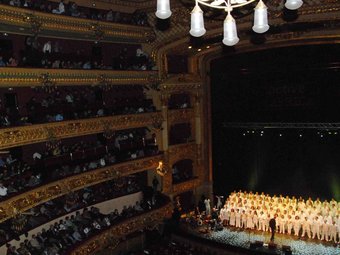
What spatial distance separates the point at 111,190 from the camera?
24469mm

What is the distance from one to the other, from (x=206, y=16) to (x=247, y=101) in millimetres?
8367

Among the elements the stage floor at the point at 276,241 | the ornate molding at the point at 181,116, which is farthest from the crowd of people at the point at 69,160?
Answer: the stage floor at the point at 276,241

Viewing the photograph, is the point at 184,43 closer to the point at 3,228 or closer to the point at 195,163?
the point at 195,163

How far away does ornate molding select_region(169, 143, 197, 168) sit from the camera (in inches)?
1122

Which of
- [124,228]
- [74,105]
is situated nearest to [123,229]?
[124,228]

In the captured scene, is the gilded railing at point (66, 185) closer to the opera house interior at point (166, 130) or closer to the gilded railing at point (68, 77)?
the opera house interior at point (166, 130)

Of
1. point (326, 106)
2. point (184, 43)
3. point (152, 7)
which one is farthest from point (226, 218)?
point (152, 7)

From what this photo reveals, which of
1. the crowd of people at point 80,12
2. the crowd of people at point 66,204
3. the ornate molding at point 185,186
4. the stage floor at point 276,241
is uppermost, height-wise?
the crowd of people at point 80,12

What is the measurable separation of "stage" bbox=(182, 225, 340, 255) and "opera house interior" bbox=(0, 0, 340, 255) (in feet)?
0.37

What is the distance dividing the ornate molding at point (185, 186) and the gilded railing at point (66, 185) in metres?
2.63

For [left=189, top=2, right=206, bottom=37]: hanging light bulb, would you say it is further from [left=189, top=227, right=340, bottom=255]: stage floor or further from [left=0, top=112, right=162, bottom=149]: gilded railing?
[left=189, top=227, right=340, bottom=255]: stage floor

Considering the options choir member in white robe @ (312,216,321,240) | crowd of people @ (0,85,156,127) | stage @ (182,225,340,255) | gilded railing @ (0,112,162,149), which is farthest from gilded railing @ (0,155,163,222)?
choir member in white robe @ (312,216,321,240)

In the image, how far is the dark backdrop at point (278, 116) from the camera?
2713 centimetres

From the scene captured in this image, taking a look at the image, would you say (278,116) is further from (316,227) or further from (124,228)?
(124,228)
